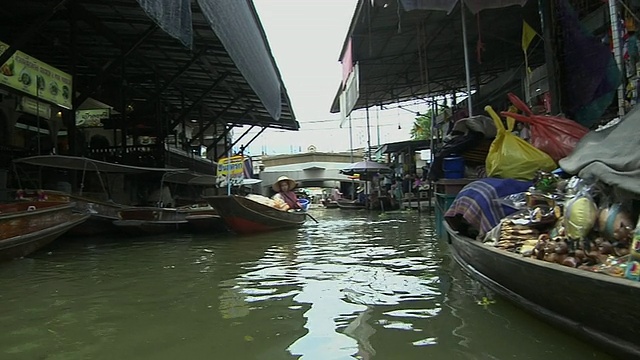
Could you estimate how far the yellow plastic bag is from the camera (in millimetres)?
4633

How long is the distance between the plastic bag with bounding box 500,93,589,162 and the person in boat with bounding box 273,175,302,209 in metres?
7.86

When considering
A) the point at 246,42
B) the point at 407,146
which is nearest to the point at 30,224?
the point at 246,42

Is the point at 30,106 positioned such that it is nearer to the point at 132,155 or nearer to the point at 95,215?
the point at 95,215

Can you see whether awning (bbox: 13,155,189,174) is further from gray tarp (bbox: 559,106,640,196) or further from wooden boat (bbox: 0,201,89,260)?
gray tarp (bbox: 559,106,640,196)

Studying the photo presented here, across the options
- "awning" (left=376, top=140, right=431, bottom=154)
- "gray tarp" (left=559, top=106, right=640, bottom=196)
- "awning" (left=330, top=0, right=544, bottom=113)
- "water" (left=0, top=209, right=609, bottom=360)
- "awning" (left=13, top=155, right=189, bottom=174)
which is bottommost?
"water" (left=0, top=209, right=609, bottom=360)

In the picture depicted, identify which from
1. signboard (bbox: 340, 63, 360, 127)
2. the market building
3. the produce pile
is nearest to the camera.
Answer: the produce pile

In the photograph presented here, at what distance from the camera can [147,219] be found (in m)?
9.70

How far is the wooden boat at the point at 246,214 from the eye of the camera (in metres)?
9.70

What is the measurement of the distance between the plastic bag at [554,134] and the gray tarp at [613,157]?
2.93ft

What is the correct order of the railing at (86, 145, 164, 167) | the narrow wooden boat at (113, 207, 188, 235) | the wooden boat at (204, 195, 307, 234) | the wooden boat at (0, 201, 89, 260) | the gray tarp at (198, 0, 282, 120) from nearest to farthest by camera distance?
the wooden boat at (0, 201, 89, 260), the gray tarp at (198, 0, 282, 120), the narrow wooden boat at (113, 207, 188, 235), the wooden boat at (204, 195, 307, 234), the railing at (86, 145, 164, 167)

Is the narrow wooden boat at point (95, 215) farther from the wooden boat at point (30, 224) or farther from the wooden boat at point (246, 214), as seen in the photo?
the wooden boat at point (246, 214)

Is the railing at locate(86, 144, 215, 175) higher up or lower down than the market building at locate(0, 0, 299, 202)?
lower down

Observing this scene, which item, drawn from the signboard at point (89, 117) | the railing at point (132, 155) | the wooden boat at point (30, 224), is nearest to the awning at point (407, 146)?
the railing at point (132, 155)

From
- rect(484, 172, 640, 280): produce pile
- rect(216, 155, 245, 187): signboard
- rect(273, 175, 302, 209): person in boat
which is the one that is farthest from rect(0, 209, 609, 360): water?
rect(273, 175, 302, 209): person in boat
